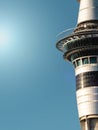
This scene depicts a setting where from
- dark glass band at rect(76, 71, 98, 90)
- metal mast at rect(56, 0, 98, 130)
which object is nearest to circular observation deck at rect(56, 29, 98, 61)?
metal mast at rect(56, 0, 98, 130)

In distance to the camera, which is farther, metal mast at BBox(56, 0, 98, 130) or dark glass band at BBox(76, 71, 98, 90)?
dark glass band at BBox(76, 71, 98, 90)

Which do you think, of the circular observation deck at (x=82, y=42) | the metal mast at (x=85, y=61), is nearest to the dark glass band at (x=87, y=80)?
the metal mast at (x=85, y=61)

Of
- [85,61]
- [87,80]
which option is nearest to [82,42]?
[85,61]

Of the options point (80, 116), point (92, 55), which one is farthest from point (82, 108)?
point (92, 55)

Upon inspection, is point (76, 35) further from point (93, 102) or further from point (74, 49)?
point (93, 102)

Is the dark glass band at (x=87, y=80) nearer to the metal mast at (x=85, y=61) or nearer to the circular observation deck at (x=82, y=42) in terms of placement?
the metal mast at (x=85, y=61)

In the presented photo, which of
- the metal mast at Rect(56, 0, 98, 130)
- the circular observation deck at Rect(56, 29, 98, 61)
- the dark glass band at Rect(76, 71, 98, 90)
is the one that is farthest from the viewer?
the circular observation deck at Rect(56, 29, 98, 61)

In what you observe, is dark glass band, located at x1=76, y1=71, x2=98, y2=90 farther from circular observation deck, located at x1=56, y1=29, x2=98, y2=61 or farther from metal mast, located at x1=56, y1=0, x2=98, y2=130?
circular observation deck, located at x1=56, y1=29, x2=98, y2=61

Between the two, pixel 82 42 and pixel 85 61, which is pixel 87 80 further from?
pixel 82 42
